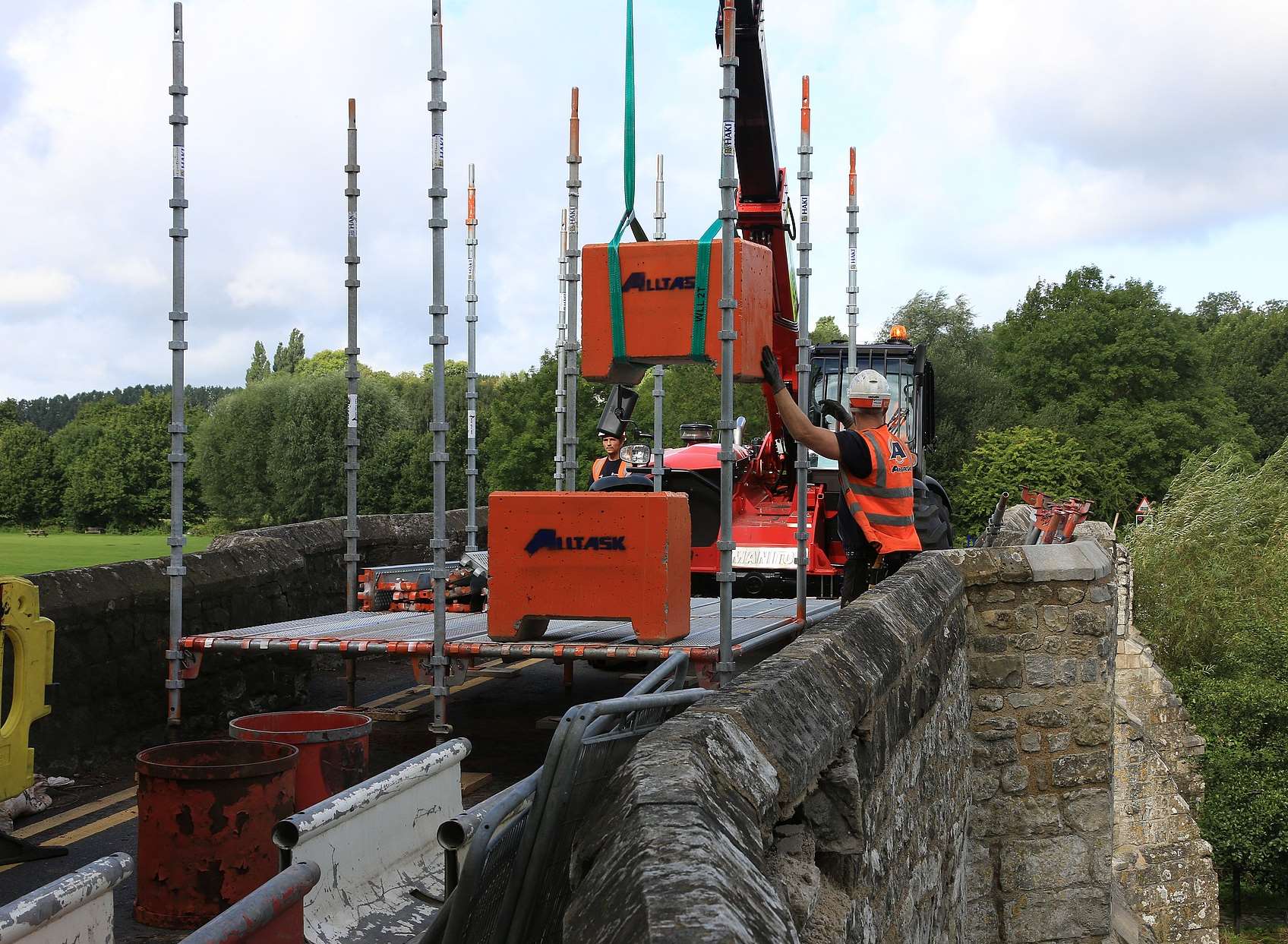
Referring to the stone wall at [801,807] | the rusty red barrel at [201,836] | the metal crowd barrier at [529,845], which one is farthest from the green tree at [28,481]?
the metal crowd barrier at [529,845]

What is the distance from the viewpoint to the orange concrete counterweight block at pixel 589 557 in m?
7.26

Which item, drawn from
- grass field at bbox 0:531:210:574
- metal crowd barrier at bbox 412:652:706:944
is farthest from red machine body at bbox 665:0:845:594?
grass field at bbox 0:531:210:574

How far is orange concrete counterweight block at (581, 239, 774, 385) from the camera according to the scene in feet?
23.8

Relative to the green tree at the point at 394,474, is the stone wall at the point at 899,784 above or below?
below

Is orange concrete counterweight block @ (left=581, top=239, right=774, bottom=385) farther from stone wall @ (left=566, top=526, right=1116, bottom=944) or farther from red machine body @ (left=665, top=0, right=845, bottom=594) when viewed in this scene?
stone wall @ (left=566, top=526, right=1116, bottom=944)

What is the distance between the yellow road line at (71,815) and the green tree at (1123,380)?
4956 cm

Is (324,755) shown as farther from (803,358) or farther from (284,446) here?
(284,446)

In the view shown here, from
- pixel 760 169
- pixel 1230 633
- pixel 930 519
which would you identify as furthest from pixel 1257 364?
pixel 760 169

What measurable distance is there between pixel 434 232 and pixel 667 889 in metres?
Answer: 6.45

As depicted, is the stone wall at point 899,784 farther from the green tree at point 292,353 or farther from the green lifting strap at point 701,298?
the green tree at point 292,353

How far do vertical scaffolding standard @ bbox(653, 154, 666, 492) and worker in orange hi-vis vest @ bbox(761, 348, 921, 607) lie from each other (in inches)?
46.6

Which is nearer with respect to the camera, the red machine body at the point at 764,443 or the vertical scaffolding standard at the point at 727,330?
the vertical scaffolding standard at the point at 727,330

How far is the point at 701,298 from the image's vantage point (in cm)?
729

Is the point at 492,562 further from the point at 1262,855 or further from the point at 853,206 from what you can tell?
the point at 1262,855
